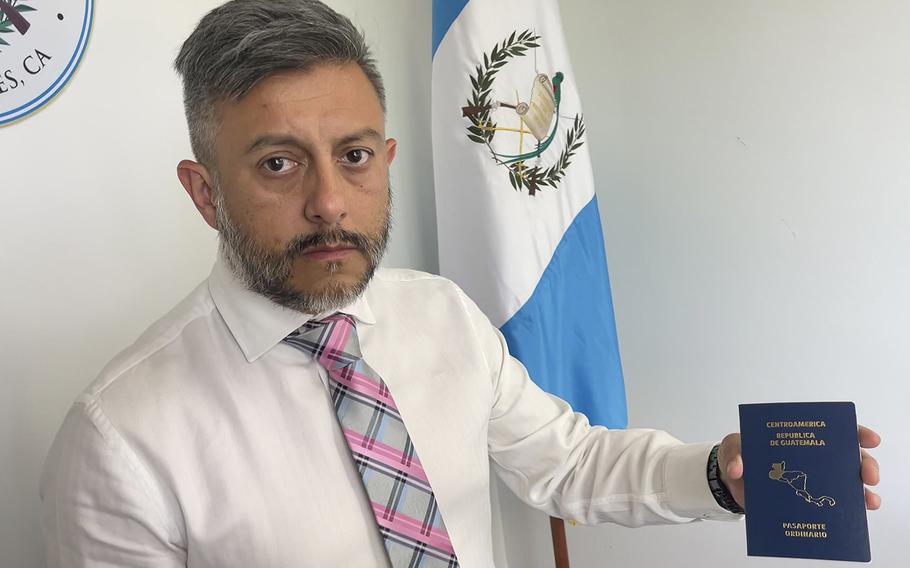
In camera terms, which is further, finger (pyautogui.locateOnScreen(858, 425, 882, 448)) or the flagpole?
the flagpole

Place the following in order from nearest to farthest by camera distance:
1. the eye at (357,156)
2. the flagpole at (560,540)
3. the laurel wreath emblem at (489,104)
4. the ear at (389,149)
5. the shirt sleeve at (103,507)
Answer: the shirt sleeve at (103,507), the eye at (357,156), the ear at (389,149), the laurel wreath emblem at (489,104), the flagpole at (560,540)

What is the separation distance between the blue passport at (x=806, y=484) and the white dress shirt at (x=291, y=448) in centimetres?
16

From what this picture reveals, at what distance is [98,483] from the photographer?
923mm

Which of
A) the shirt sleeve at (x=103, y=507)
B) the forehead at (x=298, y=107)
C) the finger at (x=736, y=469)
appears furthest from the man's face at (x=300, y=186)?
the finger at (x=736, y=469)

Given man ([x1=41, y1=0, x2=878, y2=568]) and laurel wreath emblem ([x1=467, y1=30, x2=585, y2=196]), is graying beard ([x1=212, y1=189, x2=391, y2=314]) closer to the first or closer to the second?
man ([x1=41, y1=0, x2=878, y2=568])

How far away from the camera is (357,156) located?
40.4 inches

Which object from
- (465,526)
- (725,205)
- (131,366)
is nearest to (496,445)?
(465,526)

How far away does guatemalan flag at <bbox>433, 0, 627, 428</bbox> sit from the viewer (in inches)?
70.5

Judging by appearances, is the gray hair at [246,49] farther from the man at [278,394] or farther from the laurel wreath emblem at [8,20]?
the laurel wreath emblem at [8,20]

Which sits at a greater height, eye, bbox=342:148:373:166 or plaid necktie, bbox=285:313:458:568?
eye, bbox=342:148:373:166

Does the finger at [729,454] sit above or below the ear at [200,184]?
below

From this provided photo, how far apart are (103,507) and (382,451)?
0.35 metres

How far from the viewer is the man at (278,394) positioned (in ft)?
3.12

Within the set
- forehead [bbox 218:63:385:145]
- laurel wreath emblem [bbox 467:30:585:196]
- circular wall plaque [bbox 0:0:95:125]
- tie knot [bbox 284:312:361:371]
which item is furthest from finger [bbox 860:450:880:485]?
circular wall plaque [bbox 0:0:95:125]
